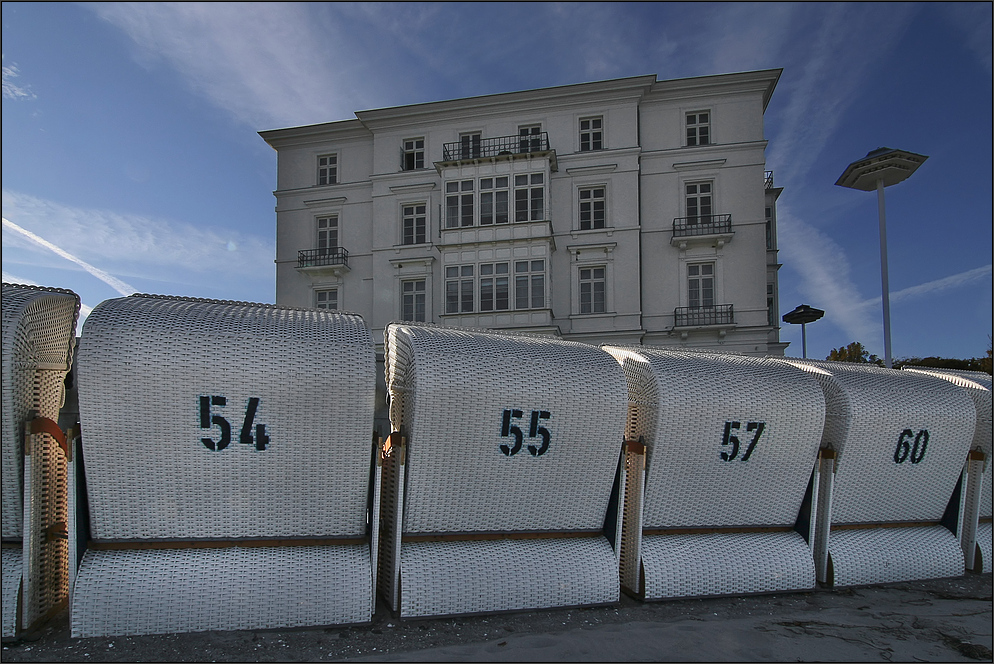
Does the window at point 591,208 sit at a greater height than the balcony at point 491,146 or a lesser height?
lesser

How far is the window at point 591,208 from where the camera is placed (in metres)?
19.4

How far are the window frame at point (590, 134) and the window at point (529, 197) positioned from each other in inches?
73.9

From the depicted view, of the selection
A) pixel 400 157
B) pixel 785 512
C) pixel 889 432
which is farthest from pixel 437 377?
pixel 400 157

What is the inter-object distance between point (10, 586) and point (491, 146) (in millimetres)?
18232

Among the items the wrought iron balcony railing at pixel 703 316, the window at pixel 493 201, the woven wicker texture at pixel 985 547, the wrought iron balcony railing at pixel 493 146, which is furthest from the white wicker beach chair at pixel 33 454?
the wrought iron balcony railing at pixel 493 146

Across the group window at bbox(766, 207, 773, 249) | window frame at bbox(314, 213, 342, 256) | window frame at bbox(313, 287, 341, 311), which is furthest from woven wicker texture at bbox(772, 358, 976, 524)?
window frame at bbox(314, 213, 342, 256)

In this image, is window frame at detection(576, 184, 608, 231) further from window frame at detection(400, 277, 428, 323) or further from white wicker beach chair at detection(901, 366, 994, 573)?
white wicker beach chair at detection(901, 366, 994, 573)

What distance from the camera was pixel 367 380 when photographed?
12.1 feet

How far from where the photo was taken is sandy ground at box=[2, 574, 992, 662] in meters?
3.23

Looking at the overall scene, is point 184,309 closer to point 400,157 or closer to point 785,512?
point 785,512

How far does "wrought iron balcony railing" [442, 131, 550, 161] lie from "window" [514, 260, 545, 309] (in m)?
3.60

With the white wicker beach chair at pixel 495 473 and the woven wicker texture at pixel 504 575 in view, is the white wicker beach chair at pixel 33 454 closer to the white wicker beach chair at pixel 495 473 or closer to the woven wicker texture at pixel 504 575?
the white wicker beach chair at pixel 495 473

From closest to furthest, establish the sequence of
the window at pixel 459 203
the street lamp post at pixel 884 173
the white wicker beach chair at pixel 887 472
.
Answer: the white wicker beach chair at pixel 887 472, the street lamp post at pixel 884 173, the window at pixel 459 203

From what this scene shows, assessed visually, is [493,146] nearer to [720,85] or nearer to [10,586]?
[720,85]
